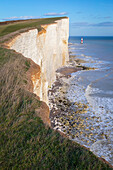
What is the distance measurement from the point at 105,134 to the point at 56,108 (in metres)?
4.42

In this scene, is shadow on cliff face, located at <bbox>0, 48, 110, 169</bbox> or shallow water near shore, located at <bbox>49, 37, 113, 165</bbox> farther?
shallow water near shore, located at <bbox>49, 37, 113, 165</bbox>

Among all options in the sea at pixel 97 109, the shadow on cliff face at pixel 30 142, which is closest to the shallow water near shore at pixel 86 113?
the sea at pixel 97 109

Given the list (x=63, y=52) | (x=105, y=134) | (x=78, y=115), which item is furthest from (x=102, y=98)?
(x=63, y=52)

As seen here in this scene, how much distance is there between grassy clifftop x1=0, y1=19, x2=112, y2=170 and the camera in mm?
2506

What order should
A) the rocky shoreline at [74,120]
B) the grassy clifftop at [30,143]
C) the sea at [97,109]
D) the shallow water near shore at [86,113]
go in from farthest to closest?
the rocky shoreline at [74,120], the shallow water near shore at [86,113], the sea at [97,109], the grassy clifftop at [30,143]

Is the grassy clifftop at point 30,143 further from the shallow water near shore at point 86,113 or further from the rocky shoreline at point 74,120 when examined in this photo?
the shallow water near shore at point 86,113

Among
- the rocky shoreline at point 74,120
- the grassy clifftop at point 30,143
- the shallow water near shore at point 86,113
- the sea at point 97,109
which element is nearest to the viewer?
the grassy clifftop at point 30,143

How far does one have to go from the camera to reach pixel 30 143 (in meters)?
2.87

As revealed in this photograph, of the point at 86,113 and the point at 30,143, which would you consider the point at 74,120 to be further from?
the point at 30,143

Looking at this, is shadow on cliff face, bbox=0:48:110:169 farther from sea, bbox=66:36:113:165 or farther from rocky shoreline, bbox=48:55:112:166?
sea, bbox=66:36:113:165

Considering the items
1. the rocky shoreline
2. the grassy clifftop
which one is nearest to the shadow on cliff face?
the grassy clifftop

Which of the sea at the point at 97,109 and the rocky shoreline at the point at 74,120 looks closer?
the sea at the point at 97,109

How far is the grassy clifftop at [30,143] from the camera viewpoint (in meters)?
2.51

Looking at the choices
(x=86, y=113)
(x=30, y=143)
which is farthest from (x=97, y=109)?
(x=30, y=143)
